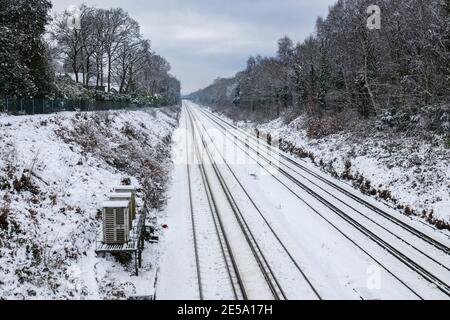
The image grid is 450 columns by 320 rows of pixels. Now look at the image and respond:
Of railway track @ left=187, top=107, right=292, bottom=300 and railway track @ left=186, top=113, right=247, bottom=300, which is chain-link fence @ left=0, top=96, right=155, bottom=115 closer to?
railway track @ left=186, top=113, right=247, bottom=300

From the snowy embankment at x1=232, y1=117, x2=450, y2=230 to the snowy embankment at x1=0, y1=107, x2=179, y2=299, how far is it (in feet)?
41.3

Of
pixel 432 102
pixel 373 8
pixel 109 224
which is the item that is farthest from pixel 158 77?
pixel 109 224

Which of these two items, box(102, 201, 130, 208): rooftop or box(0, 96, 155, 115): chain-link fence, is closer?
box(102, 201, 130, 208): rooftop

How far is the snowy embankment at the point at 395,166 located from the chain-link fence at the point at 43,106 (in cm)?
1927

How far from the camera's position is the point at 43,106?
27.0m

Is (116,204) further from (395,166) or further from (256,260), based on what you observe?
(395,166)

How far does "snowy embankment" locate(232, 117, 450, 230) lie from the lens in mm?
19562

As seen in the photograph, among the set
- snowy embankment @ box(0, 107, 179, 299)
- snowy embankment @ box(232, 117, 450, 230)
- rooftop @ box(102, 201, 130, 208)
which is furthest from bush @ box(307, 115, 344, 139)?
Answer: rooftop @ box(102, 201, 130, 208)

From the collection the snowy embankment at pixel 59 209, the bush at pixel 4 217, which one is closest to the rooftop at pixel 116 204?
the snowy embankment at pixel 59 209

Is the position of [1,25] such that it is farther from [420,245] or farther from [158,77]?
[158,77]

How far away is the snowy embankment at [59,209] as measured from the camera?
10.5 metres

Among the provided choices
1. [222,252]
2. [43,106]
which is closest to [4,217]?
[222,252]

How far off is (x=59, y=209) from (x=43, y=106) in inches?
615
